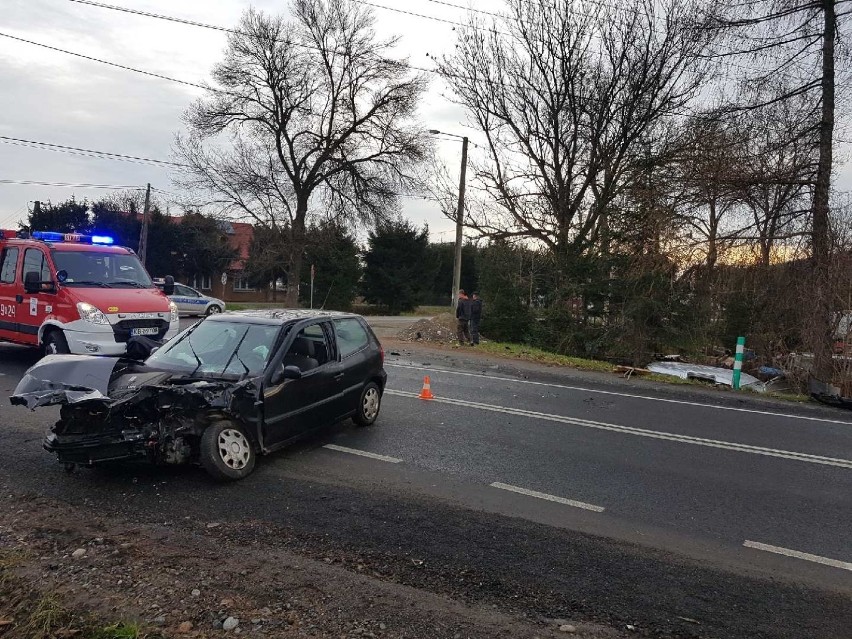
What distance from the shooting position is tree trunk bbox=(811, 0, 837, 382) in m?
13.5

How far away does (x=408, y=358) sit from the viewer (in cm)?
1595

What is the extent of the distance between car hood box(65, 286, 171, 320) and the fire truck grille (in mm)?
158

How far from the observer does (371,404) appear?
26.3 ft

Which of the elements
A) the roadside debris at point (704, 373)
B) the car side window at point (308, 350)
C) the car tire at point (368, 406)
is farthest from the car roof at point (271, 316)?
the roadside debris at point (704, 373)

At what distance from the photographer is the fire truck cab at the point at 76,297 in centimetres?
1006

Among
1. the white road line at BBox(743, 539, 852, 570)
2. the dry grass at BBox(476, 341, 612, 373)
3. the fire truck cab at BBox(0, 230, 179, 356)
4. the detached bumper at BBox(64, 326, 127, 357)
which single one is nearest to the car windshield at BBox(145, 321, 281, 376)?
the detached bumper at BBox(64, 326, 127, 357)

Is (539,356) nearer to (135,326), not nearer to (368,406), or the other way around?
(368,406)

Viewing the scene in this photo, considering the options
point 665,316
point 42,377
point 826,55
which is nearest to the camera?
point 42,377

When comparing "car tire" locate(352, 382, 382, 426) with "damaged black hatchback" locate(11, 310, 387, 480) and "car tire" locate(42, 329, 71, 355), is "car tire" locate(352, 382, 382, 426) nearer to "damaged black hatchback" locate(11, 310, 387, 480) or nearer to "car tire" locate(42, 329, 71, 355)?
"damaged black hatchback" locate(11, 310, 387, 480)

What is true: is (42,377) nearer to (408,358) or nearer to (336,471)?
(336,471)

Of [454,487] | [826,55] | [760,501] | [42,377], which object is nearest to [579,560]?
[454,487]

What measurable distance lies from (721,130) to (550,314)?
280 inches

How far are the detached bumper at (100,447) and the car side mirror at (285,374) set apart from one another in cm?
133

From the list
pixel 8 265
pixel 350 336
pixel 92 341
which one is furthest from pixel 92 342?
pixel 350 336
